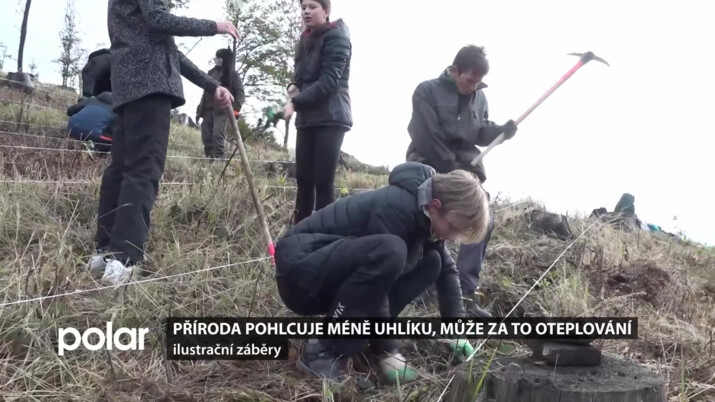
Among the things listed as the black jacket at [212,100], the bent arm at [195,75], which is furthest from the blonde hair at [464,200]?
the black jacket at [212,100]

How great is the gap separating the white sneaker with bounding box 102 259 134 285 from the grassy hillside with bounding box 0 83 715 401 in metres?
0.07

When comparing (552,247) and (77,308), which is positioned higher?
(552,247)

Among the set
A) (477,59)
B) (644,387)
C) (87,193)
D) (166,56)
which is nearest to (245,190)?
(87,193)

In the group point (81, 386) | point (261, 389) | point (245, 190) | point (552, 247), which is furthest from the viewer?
point (552, 247)

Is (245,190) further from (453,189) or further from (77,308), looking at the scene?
(453,189)

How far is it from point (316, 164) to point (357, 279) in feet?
4.63

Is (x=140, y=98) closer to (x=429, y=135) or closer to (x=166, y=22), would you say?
(x=166, y=22)

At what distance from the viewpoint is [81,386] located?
2.01 metres

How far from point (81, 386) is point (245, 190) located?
2267 millimetres

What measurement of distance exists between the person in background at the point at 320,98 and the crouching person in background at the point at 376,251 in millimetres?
1089

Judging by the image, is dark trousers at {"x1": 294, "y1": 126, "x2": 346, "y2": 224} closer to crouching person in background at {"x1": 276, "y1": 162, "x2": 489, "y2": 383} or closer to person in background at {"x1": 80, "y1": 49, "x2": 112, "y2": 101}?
crouching person in background at {"x1": 276, "y1": 162, "x2": 489, "y2": 383}

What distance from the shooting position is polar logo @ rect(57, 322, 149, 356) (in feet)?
7.37

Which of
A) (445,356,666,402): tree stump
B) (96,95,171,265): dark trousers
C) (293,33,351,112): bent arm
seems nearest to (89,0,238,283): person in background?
(96,95,171,265): dark trousers

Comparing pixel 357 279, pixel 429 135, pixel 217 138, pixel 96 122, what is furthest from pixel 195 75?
pixel 217 138
